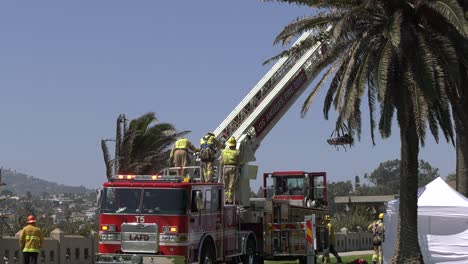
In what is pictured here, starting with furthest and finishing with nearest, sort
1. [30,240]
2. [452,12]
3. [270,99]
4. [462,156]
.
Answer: [270,99] → [462,156] → [452,12] → [30,240]

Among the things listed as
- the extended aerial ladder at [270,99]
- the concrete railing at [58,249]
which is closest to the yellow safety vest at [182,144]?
the concrete railing at [58,249]

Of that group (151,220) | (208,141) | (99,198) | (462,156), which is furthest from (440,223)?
(99,198)

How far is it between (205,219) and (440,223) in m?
9.00

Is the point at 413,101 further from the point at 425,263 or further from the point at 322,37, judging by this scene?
the point at 425,263

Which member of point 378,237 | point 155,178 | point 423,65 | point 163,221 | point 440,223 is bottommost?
point 378,237

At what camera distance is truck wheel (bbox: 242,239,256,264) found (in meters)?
21.9

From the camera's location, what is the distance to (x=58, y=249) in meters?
22.4

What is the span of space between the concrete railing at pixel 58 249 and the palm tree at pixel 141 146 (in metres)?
5.00

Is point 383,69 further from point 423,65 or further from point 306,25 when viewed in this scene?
point 306,25

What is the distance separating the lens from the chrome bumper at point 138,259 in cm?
1788

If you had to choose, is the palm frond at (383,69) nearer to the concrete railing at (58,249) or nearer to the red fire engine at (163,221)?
the red fire engine at (163,221)

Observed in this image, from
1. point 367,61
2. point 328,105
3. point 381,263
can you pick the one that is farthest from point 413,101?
point 381,263

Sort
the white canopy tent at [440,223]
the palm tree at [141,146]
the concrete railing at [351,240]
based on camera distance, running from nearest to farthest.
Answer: the white canopy tent at [440,223] < the palm tree at [141,146] < the concrete railing at [351,240]

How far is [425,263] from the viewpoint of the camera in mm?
24922
